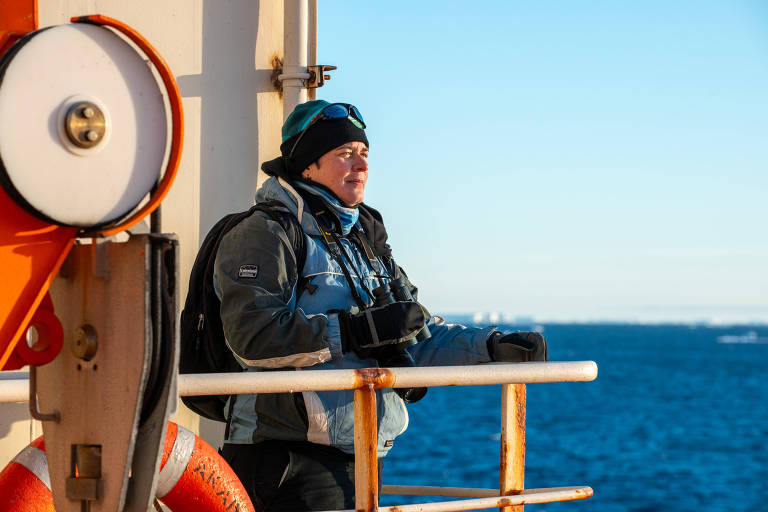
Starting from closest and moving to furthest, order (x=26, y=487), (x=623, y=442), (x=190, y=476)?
(x=26, y=487) → (x=190, y=476) → (x=623, y=442)

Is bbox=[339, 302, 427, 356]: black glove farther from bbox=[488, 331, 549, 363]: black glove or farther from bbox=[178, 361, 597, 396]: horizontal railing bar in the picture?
bbox=[488, 331, 549, 363]: black glove

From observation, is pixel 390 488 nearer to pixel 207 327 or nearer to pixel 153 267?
pixel 207 327

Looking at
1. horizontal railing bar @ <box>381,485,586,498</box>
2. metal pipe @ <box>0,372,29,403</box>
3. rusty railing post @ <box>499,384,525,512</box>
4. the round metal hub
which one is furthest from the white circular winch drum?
horizontal railing bar @ <box>381,485,586,498</box>

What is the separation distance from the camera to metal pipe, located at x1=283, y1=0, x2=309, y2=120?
180 inches

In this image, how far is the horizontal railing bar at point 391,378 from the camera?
2.40 m

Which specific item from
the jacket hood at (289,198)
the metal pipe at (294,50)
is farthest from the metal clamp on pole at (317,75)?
the jacket hood at (289,198)

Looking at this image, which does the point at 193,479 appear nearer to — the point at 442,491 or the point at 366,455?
the point at 366,455

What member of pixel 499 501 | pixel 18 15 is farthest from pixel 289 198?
pixel 18 15

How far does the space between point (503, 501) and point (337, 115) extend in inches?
52.9

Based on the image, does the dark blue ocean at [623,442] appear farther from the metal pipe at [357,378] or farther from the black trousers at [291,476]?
the metal pipe at [357,378]

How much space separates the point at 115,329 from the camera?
5.71 ft

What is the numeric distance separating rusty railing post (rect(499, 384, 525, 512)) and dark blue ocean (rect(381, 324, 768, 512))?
3449cm

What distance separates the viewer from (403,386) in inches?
107

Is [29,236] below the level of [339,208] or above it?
below
